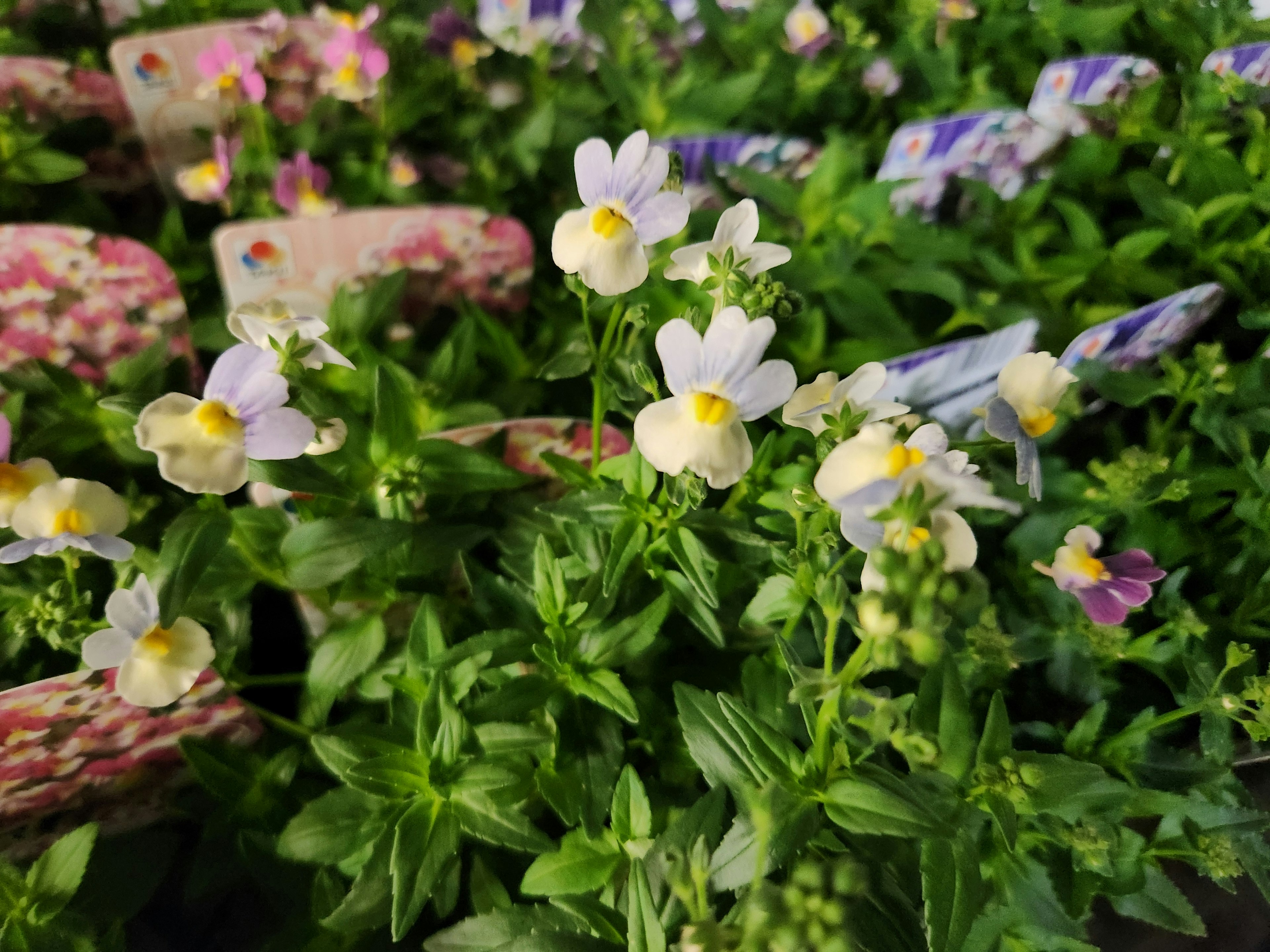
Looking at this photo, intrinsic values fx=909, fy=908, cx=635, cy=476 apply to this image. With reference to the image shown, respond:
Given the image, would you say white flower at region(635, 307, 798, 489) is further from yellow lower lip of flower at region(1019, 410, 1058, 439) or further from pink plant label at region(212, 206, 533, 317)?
pink plant label at region(212, 206, 533, 317)

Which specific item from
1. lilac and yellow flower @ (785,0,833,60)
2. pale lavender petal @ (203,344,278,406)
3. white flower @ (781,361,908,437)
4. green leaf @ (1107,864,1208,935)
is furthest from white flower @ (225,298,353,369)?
lilac and yellow flower @ (785,0,833,60)

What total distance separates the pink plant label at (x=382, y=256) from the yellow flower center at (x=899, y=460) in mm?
692

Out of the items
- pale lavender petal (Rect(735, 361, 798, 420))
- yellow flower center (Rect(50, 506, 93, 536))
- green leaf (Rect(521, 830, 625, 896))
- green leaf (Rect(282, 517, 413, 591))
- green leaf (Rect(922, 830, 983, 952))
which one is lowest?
green leaf (Rect(521, 830, 625, 896))

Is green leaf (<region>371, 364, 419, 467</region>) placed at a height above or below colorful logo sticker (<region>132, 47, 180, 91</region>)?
below

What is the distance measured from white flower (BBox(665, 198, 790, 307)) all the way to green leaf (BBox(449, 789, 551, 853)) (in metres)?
0.44

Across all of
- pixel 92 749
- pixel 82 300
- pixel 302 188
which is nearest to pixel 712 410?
pixel 92 749

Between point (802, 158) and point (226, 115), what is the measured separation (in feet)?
2.63

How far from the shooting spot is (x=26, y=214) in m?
1.23

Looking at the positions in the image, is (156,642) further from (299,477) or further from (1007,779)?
(1007,779)

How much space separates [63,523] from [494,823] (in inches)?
15.4

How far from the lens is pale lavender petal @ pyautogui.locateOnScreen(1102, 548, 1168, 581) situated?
82 cm

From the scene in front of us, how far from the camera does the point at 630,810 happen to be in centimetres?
74

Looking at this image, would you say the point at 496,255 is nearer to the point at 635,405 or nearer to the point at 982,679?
the point at 635,405

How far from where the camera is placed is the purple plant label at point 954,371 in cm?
92
